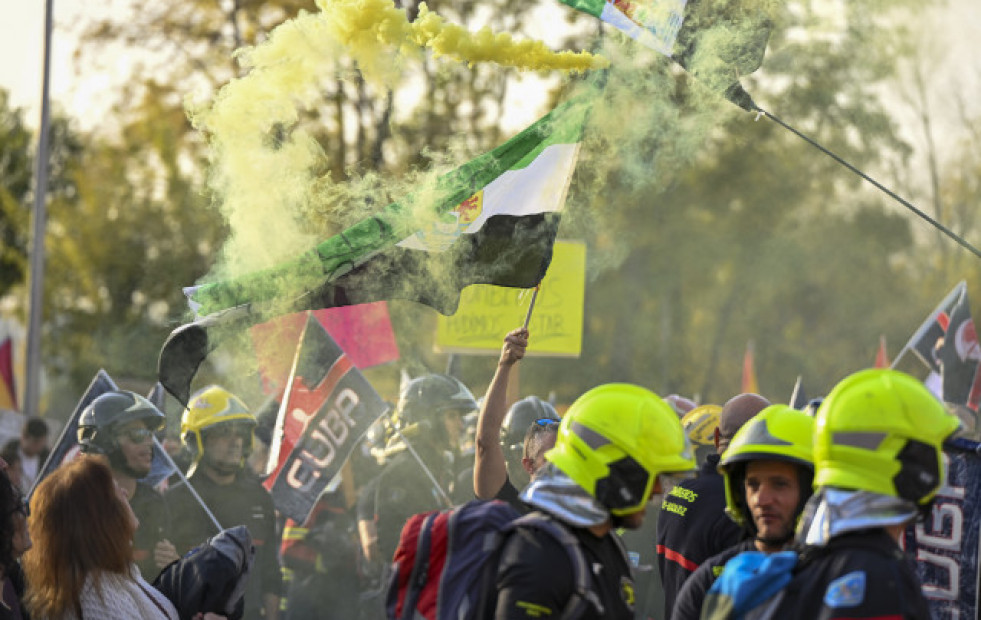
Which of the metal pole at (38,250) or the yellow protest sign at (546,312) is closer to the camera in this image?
the yellow protest sign at (546,312)

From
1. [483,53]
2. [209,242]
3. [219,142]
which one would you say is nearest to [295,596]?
[219,142]

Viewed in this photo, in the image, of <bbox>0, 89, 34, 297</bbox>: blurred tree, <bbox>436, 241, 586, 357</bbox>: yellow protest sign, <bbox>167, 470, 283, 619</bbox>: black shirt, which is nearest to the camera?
<bbox>167, 470, 283, 619</bbox>: black shirt

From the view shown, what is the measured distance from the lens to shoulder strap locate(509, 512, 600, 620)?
334 centimetres

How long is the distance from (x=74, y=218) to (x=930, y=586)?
23.4 meters

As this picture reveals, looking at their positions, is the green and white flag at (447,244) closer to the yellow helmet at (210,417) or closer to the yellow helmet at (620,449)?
the yellow helmet at (620,449)

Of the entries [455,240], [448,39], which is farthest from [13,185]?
[448,39]

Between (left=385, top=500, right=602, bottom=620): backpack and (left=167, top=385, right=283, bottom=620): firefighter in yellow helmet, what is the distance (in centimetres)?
403

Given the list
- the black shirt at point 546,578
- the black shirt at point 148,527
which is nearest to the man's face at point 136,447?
the black shirt at point 148,527

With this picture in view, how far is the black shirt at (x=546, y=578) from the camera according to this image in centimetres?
331

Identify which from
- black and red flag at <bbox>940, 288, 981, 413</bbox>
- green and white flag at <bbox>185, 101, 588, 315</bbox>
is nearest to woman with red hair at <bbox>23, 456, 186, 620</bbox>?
green and white flag at <bbox>185, 101, 588, 315</bbox>

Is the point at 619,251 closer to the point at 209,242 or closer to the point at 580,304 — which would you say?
the point at 209,242

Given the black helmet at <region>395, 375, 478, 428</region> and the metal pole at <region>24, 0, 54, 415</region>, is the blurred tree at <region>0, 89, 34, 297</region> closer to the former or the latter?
the metal pole at <region>24, 0, 54, 415</region>

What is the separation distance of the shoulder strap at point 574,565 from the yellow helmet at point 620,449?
0.15m

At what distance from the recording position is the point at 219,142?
6.02 meters
